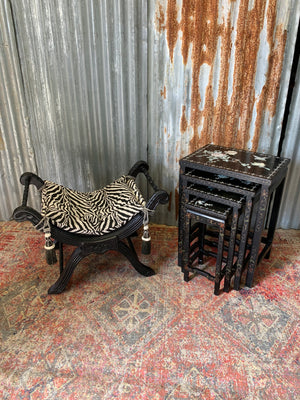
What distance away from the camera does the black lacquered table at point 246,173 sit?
5.85 feet

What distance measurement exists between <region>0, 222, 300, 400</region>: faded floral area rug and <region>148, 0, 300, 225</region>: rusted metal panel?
1048mm

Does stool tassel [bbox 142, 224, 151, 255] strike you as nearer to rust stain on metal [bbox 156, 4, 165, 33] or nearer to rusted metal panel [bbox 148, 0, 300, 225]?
rusted metal panel [bbox 148, 0, 300, 225]

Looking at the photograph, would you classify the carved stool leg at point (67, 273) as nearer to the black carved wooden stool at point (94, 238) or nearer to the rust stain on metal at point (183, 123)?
the black carved wooden stool at point (94, 238)

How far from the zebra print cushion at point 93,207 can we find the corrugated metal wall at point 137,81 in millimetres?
432

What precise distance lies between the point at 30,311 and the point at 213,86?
2.10 m

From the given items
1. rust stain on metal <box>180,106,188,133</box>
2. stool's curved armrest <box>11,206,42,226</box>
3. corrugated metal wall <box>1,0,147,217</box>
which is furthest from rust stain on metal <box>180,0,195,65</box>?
stool's curved armrest <box>11,206,42,226</box>

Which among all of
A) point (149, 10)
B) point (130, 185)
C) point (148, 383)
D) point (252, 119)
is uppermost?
point (149, 10)

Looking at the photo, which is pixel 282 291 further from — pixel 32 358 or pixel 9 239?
pixel 9 239

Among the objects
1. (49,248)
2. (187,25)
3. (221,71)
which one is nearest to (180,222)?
(49,248)

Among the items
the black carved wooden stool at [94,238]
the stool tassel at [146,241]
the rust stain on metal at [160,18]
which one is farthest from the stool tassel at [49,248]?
the rust stain on metal at [160,18]

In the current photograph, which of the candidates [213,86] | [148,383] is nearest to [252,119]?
[213,86]

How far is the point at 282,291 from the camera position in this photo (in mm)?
2070

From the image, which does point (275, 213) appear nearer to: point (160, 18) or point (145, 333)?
point (145, 333)

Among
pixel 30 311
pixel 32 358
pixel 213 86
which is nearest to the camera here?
pixel 32 358
